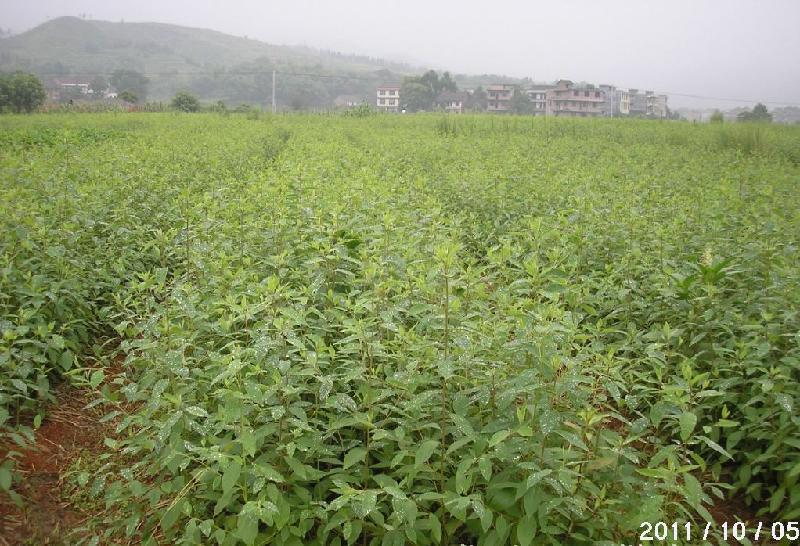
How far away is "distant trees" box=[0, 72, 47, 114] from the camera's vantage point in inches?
1302

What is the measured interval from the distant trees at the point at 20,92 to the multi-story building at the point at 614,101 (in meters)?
39.0

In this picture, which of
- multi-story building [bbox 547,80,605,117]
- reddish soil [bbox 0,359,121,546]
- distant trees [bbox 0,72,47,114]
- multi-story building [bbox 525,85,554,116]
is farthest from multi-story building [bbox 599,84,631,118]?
reddish soil [bbox 0,359,121,546]

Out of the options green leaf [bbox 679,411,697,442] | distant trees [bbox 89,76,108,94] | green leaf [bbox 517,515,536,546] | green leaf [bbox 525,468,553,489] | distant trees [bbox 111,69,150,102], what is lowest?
green leaf [bbox 517,515,536,546]

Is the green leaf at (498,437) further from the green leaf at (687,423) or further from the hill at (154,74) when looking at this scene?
the hill at (154,74)

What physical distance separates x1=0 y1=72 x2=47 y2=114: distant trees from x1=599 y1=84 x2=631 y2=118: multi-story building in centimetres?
3899

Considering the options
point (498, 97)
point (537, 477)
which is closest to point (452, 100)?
point (498, 97)

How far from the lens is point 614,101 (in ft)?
200

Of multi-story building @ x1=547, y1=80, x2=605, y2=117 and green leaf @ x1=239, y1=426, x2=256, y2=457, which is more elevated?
multi-story building @ x1=547, y1=80, x2=605, y2=117

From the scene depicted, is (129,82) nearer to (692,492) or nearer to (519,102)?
(519,102)

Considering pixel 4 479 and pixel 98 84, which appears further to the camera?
pixel 98 84

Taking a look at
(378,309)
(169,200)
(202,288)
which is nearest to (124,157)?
(169,200)

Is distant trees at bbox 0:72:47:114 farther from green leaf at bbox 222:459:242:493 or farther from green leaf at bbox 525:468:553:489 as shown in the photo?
green leaf at bbox 525:468:553:489

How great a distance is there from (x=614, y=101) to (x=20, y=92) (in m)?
51.9

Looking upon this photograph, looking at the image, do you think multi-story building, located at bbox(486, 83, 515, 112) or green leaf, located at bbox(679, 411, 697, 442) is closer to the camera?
green leaf, located at bbox(679, 411, 697, 442)
